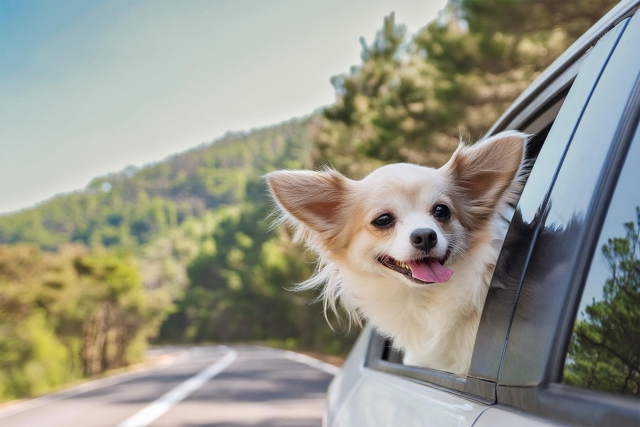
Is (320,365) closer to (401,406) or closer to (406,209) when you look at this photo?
(406,209)

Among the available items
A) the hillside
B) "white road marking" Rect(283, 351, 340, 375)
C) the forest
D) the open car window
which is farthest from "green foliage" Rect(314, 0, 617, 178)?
the hillside

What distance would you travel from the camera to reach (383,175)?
2955mm

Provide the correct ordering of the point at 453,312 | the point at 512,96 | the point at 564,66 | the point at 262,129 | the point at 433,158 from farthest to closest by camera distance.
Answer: the point at 262,129 < the point at 433,158 < the point at 512,96 < the point at 453,312 < the point at 564,66

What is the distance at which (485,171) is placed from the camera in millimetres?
2545

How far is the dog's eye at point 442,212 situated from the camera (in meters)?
2.70

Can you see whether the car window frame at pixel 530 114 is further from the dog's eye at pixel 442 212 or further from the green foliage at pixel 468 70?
the green foliage at pixel 468 70

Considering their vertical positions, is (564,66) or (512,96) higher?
(512,96)

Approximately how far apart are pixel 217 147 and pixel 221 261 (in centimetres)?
7883

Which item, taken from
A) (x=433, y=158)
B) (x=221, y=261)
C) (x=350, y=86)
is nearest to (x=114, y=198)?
(x=221, y=261)

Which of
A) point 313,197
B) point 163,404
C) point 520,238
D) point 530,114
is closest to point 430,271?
point 530,114

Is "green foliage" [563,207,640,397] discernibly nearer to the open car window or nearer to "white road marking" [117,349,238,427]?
the open car window

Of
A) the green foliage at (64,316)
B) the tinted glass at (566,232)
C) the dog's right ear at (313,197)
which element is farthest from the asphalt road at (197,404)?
the tinted glass at (566,232)

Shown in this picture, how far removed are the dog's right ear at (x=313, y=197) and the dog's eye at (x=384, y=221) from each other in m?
0.26

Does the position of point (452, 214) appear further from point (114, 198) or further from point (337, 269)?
point (114, 198)
